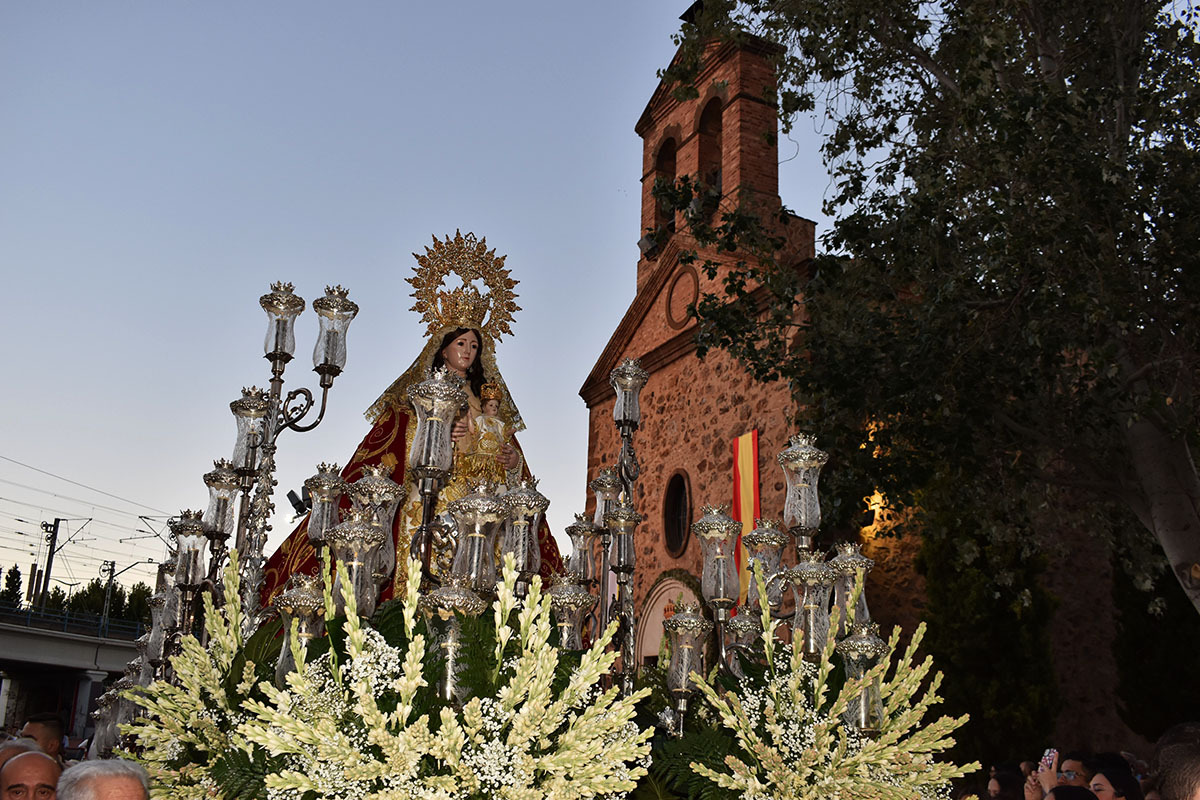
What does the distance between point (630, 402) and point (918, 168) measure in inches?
173

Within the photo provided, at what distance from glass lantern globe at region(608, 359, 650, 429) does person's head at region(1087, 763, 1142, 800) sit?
2.98 m

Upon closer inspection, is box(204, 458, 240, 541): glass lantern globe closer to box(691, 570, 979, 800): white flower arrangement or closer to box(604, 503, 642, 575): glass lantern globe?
box(604, 503, 642, 575): glass lantern globe

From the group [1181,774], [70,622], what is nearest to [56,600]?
[70,622]

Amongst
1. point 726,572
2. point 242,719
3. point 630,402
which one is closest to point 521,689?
point 242,719

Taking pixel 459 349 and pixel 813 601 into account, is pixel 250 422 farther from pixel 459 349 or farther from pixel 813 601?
pixel 813 601

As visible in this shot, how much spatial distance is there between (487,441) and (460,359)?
0.59m

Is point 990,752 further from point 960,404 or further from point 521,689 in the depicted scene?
point 521,689

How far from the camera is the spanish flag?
42.6 feet

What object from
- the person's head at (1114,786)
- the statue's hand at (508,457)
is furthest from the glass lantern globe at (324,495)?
the person's head at (1114,786)

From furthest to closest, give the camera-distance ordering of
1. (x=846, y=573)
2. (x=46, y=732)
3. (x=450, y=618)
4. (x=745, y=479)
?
(x=745, y=479), (x=46, y=732), (x=846, y=573), (x=450, y=618)

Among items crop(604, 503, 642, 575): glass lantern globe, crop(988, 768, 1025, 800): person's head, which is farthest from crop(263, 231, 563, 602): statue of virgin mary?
crop(988, 768, 1025, 800): person's head

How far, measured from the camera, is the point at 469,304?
6754 millimetres

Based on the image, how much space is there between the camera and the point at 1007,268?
729 centimetres

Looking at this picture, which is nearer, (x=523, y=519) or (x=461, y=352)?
(x=523, y=519)
